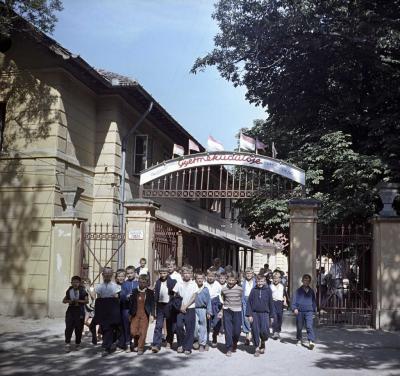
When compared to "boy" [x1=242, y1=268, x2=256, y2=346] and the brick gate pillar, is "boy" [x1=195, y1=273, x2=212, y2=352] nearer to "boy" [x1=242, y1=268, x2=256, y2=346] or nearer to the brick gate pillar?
"boy" [x1=242, y1=268, x2=256, y2=346]

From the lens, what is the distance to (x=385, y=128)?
1739 centimetres

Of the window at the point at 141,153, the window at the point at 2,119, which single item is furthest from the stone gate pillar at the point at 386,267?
the window at the point at 2,119

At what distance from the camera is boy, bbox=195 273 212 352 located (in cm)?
1066

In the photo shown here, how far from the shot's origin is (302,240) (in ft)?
45.2

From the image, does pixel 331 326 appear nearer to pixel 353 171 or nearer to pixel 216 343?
pixel 216 343

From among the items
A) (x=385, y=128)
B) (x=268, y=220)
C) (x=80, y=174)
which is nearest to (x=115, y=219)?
(x=80, y=174)

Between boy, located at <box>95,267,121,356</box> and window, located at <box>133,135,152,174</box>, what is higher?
window, located at <box>133,135,152,174</box>

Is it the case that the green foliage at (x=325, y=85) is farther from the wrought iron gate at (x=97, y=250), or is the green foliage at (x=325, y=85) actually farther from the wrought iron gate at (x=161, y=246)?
the wrought iron gate at (x=97, y=250)

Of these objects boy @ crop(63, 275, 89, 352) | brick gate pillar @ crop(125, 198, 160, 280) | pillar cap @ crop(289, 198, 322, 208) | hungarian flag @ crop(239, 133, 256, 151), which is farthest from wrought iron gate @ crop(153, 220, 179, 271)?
boy @ crop(63, 275, 89, 352)

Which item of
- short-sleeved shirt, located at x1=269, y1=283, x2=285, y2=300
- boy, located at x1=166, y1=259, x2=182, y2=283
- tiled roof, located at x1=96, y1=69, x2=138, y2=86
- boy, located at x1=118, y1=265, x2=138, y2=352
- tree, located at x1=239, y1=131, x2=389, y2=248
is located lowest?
boy, located at x1=118, y1=265, x2=138, y2=352

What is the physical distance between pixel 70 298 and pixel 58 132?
6.54 m

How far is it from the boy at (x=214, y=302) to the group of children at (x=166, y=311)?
0.23ft

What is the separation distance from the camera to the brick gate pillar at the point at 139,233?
48.4 feet

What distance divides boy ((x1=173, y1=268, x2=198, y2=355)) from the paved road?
25 centimetres
